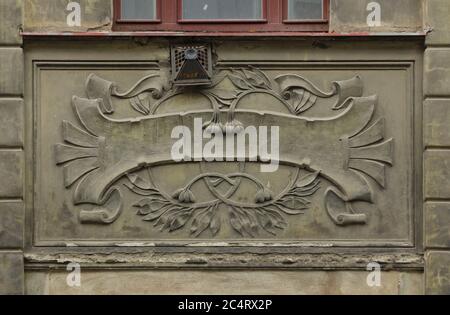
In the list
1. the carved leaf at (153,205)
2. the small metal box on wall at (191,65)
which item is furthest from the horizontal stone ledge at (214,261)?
the small metal box on wall at (191,65)

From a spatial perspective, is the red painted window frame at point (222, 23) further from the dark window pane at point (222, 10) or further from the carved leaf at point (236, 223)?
the carved leaf at point (236, 223)

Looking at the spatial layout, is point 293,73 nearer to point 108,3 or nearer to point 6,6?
point 108,3

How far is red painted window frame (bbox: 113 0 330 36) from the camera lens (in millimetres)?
11281

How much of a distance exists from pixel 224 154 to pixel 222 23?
3.94 ft

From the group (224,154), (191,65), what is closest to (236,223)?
(224,154)

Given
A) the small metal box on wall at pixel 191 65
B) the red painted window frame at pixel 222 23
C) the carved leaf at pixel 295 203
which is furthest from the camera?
the red painted window frame at pixel 222 23

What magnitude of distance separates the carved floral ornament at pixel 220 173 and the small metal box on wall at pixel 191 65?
0.37ft

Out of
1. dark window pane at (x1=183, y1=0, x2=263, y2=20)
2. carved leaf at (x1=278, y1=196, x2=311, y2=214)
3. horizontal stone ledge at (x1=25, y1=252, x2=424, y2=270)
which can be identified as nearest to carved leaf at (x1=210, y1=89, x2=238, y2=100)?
dark window pane at (x1=183, y1=0, x2=263, y2=20)

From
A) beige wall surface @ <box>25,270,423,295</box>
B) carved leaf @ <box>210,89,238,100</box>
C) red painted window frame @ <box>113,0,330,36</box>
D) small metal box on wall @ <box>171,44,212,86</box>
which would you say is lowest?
beige wall surface @ <box>25,270,423,295</box>

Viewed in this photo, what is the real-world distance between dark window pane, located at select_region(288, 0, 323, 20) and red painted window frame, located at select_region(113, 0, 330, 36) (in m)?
0.04

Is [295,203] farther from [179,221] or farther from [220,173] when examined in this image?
[179,221]

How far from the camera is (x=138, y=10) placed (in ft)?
37.2

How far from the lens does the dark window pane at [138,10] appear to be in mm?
11328

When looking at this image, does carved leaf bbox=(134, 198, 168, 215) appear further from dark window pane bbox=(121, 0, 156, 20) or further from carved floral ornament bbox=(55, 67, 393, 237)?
dark window pane bbox=(121, 0, 156, 20)
